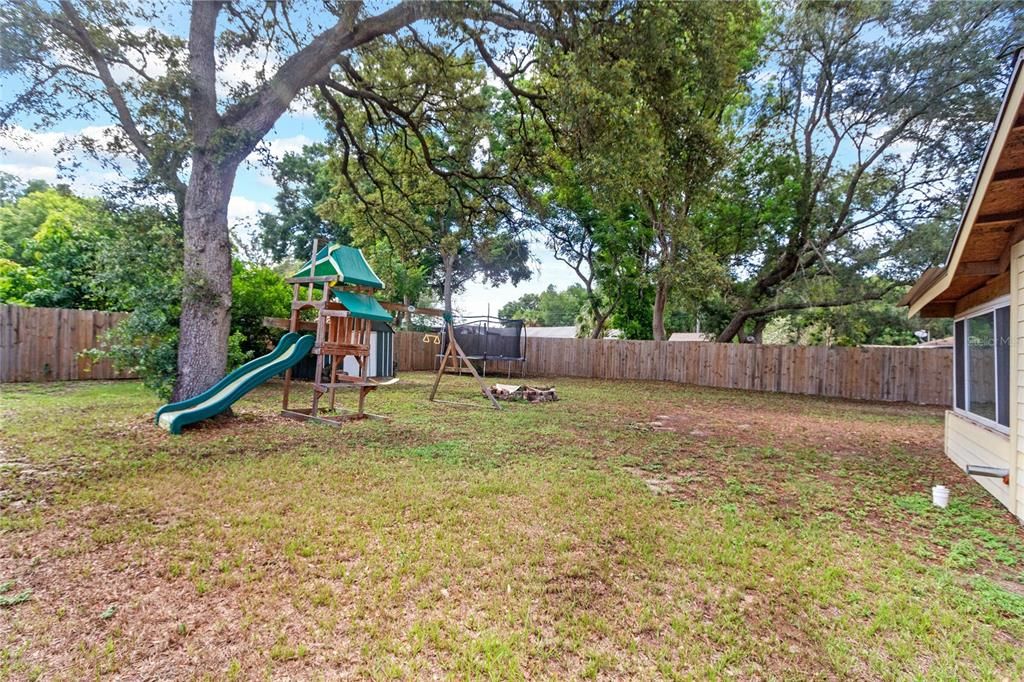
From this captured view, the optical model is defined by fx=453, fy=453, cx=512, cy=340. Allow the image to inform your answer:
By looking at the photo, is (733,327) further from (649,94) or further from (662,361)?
(649,94)

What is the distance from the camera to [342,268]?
5746 millimetres

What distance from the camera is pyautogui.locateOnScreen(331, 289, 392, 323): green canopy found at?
5727 millimetres

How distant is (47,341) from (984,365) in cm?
1294

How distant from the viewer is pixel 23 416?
510 centimetres

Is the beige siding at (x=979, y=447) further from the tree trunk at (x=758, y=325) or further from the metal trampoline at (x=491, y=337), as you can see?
the tree trunk at (x=758, y=325)

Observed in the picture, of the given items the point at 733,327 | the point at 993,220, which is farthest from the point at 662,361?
the point at 993,220

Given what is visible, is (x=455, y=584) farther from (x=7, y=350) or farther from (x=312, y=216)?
(x=312, y=216)

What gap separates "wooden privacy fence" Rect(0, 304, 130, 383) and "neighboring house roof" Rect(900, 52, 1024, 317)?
11007 mm

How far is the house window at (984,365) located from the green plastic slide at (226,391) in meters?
6.88

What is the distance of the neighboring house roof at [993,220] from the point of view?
7.84 feet

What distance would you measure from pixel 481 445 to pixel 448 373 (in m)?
9.05

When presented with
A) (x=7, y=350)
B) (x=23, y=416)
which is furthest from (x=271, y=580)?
(x=7, y=350)

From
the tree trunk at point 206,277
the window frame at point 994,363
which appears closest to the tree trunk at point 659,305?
the window frame at point 994,363

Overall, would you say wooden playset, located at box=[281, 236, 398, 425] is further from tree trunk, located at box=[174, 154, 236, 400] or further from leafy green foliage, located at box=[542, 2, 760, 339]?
leafy green foliage, located at box=[542, 2, 760, 339]
